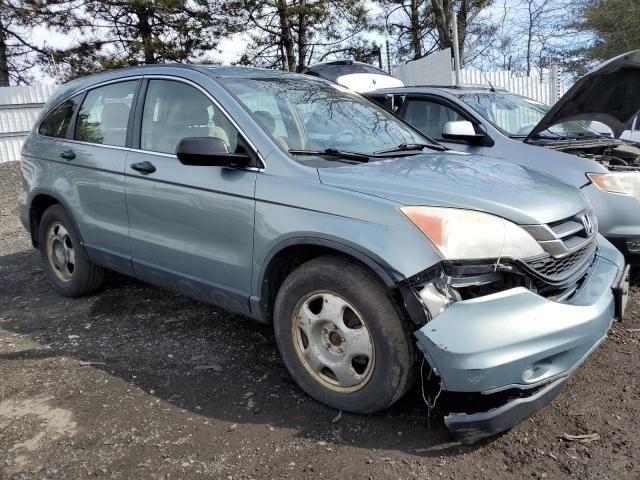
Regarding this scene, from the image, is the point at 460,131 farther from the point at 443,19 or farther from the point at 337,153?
the point at 443,19

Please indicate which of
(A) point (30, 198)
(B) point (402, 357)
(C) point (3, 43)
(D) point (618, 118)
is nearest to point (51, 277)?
(A) point (30, 198)

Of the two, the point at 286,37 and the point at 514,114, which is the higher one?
the point at 286,37

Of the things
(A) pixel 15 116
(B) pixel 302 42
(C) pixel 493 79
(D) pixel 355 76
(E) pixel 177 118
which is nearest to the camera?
(E) pixel 177 118

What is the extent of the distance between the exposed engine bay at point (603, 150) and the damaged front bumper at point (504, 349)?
308 centimetres

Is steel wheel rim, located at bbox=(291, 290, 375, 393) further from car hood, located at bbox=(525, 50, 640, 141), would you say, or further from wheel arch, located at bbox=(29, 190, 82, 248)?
car hood, located at bbox=(525, 50, 640, 141)

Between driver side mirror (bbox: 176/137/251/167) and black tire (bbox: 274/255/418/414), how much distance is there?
73cm

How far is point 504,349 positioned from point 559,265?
0.63 metres

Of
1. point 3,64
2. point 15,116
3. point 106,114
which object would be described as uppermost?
point 3,64

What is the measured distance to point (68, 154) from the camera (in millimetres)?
4445

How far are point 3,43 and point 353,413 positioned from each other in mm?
20110

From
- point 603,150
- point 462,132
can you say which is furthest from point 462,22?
point 462,132

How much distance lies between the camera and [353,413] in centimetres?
286

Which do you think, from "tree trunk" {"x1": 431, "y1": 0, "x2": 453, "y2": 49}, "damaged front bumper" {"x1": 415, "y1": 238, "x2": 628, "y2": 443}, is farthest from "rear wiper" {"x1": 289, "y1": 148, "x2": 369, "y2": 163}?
"tree trunk" {"x1": 431, "y1": 0, "x2": 453, "y2": 49}

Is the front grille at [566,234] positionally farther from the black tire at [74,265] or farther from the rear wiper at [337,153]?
the black tire at [74,265]
